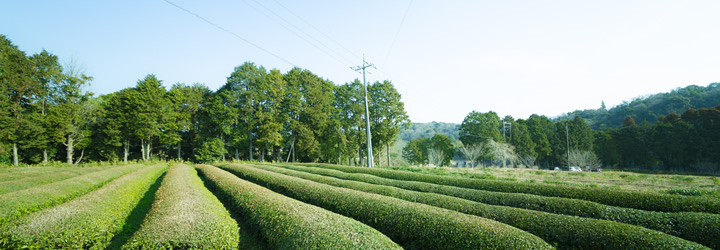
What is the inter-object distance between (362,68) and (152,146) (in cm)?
3567

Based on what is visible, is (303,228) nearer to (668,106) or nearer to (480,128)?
(480,128)

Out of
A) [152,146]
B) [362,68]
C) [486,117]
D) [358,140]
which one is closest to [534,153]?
[486,117]

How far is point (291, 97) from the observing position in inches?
1464

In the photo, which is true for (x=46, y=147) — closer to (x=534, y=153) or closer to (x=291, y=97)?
(x=291, y=97)

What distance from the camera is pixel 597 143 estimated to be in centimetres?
4981

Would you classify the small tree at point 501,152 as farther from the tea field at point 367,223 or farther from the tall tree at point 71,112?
the tall tree at point 71,112

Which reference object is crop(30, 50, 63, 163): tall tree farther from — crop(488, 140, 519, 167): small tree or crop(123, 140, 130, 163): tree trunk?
crop(488, 140, 519, 167): small tree

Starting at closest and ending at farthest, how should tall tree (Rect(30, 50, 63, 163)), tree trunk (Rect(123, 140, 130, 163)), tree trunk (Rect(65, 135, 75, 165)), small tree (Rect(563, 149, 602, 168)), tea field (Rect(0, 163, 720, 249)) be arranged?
1. tea field (Rect(0, 163, 720, 249))
2. tall tree (Rect(30, 50, 63, 163))
3. tree trunk (Rect(65, 135, 75, 165))
4. tree trunk (Rect(123, 140, 130, 163))
5. small tree (Rect(563, 149, 602, 168))

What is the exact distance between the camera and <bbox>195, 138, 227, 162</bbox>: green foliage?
112 ft

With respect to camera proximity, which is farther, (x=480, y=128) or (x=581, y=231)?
(x=480, y=128)

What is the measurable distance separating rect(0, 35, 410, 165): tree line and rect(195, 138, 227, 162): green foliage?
0.39ft

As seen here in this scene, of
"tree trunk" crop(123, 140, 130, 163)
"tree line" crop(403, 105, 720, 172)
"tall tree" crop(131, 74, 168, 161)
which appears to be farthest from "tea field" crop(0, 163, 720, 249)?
"tree line" crop(403, 105, 720, 172)

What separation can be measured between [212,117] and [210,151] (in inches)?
226

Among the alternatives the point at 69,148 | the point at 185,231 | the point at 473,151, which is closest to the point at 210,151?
the point at 69,148
